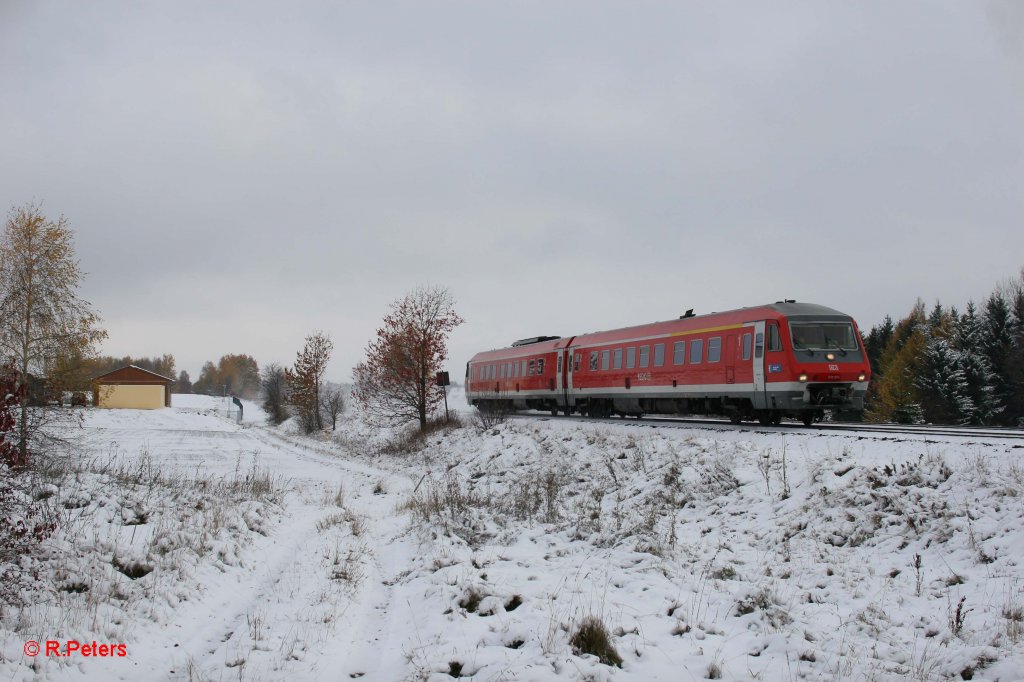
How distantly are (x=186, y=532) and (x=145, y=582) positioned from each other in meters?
1.90

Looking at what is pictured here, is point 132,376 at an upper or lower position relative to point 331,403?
upper

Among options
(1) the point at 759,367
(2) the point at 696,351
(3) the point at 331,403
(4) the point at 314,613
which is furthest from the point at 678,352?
(3) the point at 331,403

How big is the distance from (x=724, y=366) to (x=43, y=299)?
22.6 meters

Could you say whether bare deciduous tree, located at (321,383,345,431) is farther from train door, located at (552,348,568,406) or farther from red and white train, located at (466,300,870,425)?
red and white train, located at (466,300,870,425)

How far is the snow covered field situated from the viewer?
6.12 meters

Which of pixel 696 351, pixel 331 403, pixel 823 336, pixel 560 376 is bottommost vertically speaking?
pixel 331 403

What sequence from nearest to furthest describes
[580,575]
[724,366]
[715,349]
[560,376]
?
[580,575] → [724,366] → [715,349] → [560,376]

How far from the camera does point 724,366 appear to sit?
19594 mm

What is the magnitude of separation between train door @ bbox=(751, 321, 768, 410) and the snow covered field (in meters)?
3.28

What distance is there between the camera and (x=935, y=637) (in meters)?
6.39

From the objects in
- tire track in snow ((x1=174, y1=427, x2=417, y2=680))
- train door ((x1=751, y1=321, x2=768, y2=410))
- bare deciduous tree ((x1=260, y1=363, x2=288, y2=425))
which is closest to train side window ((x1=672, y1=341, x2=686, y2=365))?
train door ((x1=751, y1=321, x2=768, y2=410))

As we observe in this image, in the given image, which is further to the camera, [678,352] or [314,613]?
[678,352]

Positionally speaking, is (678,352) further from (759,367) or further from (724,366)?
(759,367)

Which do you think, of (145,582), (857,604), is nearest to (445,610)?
(145,582)
